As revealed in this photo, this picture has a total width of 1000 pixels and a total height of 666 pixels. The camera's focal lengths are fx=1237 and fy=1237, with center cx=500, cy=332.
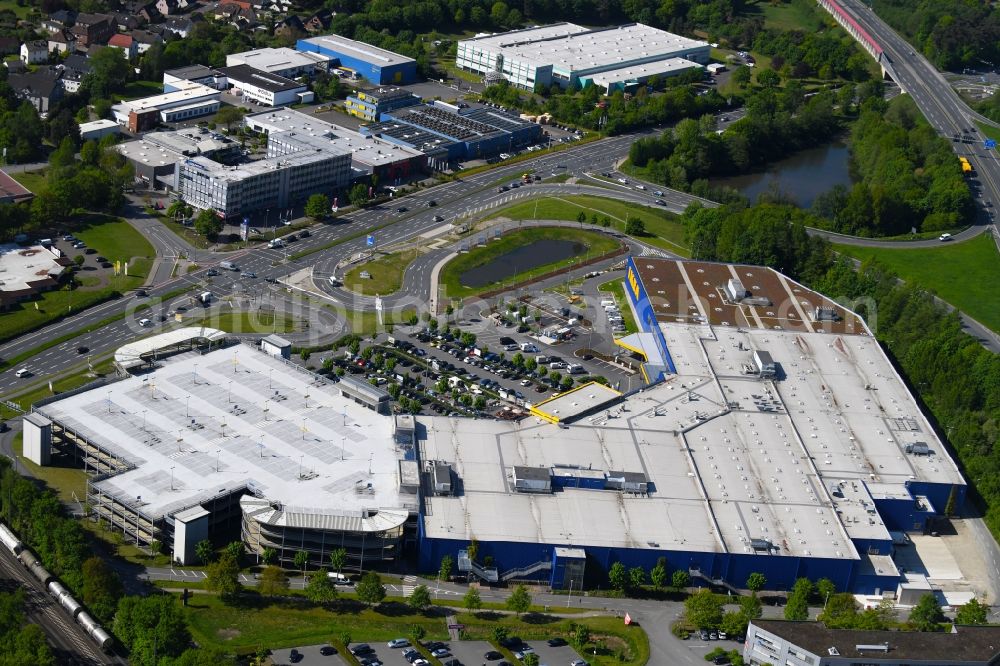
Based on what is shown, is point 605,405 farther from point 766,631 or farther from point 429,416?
point 766,631

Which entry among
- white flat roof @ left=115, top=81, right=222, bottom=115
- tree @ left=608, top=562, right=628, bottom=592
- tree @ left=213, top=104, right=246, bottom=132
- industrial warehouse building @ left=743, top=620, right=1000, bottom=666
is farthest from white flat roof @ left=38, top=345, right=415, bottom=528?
white flat roof @ left=115, top=81, right=222, bottom=115

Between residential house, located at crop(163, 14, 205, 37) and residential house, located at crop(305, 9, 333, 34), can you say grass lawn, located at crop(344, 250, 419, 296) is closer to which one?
residential house, located at crop(163, 14, 205, 37)

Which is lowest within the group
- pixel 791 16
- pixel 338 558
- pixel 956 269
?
pixel 338 558

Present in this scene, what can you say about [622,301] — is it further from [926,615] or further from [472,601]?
[472,601]

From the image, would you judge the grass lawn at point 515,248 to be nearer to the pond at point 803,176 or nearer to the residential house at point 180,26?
the pond at point 803,176

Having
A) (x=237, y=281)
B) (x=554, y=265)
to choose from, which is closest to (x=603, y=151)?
(x=554, y=265)

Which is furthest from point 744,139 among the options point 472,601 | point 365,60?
point 472,601
